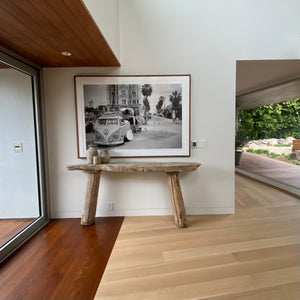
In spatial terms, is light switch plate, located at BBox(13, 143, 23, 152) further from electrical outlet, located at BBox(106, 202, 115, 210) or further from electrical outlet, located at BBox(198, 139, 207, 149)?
electrical outlet, located at BBox(198, 139, 207, 149)

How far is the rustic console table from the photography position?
224 cm

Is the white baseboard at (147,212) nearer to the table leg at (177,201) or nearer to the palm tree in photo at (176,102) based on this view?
the table leg at (177,201)

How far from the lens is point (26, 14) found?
133 cm

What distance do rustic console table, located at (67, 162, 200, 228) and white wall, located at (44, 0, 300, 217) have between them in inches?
10.5

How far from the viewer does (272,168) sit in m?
4.18

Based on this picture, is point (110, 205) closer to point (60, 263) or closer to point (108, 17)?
point (60, 263)

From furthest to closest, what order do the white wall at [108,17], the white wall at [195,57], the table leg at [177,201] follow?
the white wall at [195,57]
the table leg at [177,201]
the white wall at [108,17]

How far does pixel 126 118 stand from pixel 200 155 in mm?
1245

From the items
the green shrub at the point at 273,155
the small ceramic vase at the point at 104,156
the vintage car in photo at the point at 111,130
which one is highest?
the vintage car in photo at the point at 111,130

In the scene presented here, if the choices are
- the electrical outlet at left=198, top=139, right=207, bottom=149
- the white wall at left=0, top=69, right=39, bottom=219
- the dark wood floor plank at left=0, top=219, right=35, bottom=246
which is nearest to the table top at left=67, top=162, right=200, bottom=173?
the electrical outlet at left=198, top=139, right=207, bottom=149

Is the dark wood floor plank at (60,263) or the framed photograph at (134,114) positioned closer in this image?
the dark wood floor plank at (60,263)

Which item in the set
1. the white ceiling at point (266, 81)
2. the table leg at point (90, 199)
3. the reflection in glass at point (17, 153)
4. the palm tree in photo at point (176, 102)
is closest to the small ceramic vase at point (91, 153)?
the table leg at point (90, 199)

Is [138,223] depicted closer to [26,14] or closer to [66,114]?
[66,114]

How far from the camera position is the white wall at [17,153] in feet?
7.91
